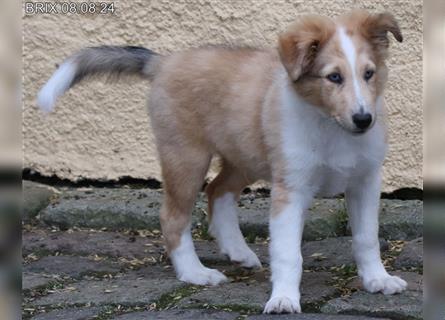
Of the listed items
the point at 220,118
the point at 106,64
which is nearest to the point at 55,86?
the point at 106,64

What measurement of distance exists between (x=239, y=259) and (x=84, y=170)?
1817 mm

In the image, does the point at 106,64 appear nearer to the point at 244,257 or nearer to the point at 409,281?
the point at 244,257

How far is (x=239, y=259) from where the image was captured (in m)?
4.50

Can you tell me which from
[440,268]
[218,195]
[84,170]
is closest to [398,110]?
[218,195]

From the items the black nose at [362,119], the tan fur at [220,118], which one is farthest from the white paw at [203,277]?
the black nose at [362,119]

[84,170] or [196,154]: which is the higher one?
[196,154]

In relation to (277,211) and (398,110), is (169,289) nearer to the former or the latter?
(277,211)

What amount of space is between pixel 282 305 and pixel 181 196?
3.37 feet

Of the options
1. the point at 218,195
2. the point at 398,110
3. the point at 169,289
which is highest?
the point at 398,110

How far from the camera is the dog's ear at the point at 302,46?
140 inches

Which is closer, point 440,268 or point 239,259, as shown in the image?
point 440,268

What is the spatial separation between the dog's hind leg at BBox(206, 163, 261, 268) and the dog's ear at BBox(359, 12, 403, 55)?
1247 mm

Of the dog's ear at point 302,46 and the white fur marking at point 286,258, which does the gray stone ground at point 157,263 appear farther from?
the dog's ear at point 302,46

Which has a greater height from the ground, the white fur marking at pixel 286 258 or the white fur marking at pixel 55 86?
the white fur marking at pixel 55 86
